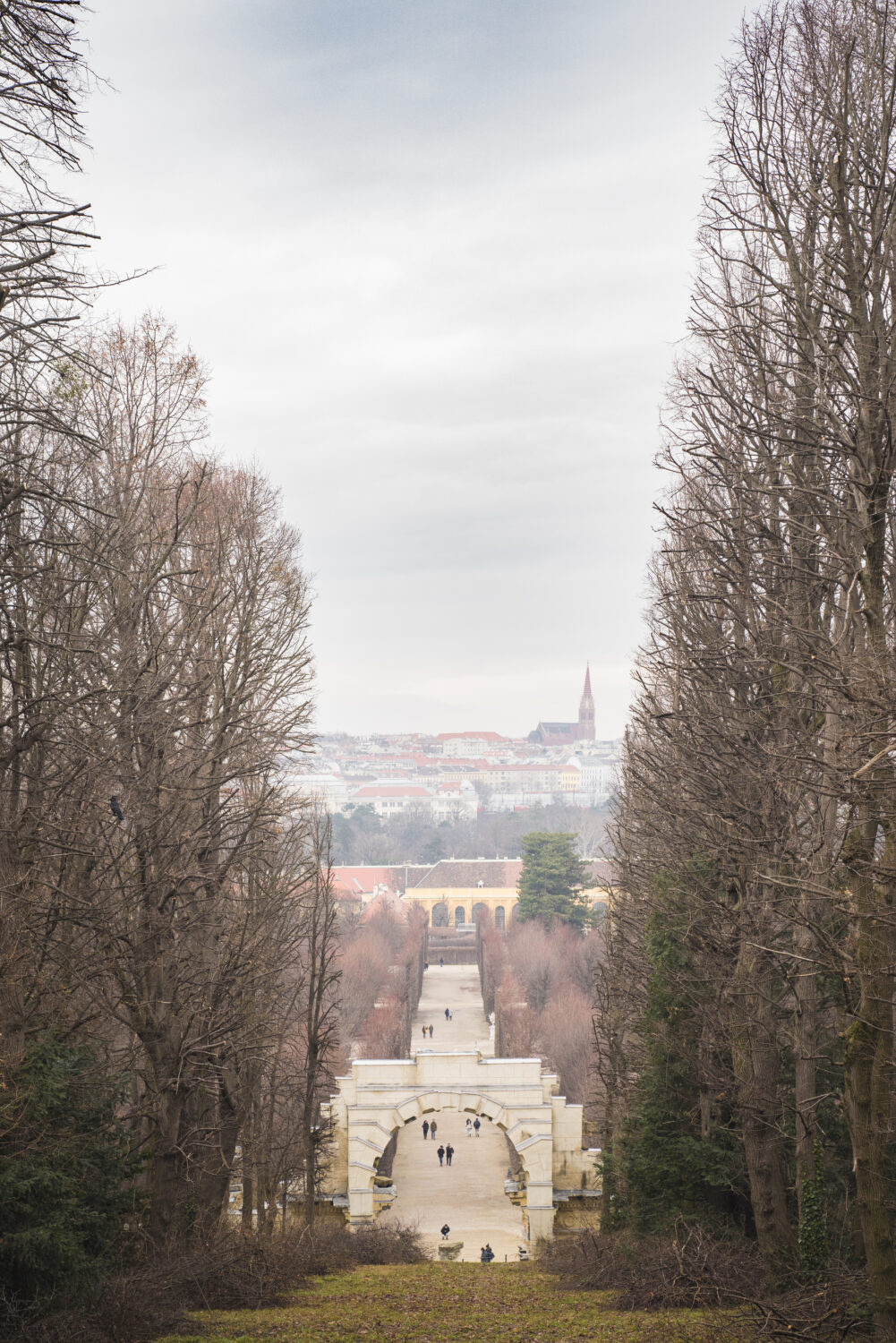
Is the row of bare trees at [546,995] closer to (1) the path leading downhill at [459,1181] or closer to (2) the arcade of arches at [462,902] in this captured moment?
(1) the path leading downhill at [459,1181]

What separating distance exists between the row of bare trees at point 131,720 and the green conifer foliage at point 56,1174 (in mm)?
255

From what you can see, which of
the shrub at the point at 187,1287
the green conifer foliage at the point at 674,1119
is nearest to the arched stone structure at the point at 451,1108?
the shrub at the point at 187,1287

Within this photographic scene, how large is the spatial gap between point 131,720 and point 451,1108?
64.4 ft

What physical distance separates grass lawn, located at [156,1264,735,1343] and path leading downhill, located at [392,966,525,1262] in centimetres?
1248

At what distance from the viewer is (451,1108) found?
2709 cm

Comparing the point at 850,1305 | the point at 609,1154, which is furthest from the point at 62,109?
the point at 609,1154

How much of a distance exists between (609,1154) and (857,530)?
12138mm

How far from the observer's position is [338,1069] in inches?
1521

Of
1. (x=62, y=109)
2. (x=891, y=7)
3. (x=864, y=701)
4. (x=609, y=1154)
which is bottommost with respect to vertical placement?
(x=609, y=1154)

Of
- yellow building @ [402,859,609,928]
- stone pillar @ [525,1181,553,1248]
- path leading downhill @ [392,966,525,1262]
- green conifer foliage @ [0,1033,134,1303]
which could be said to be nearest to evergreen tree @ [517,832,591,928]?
path leading downhill @ [392,966,525,1262]

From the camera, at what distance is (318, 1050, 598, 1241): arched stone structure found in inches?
1033

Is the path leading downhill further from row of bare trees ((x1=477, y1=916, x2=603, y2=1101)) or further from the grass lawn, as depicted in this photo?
the grass lawn

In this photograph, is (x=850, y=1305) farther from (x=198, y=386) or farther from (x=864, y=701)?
(x=198, y=386)

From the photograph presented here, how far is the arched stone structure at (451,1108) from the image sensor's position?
86.1 ft
